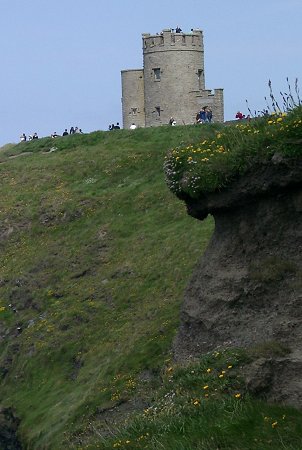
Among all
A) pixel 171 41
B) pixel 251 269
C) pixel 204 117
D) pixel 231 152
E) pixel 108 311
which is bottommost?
pixel 108 311

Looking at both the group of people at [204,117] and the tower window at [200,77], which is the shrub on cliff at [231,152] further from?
the tower window at [200,77]

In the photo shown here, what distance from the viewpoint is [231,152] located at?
70.5 feet

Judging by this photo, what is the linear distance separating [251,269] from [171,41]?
4949 centimetres

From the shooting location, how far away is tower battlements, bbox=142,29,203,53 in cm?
6956

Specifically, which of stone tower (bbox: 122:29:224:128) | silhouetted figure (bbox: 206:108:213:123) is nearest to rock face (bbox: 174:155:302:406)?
silhouetted figure (bbox: 206:108:213:123)

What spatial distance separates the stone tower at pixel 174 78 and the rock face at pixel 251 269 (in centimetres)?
4573

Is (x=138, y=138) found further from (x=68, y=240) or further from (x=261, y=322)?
(x=261, y=322)

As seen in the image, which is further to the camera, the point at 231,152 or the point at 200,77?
the point at 200,77

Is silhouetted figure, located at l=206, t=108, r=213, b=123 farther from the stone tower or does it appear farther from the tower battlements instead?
the tower battlements

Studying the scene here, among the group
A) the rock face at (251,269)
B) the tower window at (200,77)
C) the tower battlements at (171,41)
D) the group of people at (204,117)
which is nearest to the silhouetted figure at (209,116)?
the group of people at (204,117)

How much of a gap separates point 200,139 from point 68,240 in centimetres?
2265

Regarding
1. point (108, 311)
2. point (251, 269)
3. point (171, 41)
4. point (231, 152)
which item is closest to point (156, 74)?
point (171, 41)

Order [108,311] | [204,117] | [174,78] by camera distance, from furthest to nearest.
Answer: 1. [174,78]
2. [204,117]
3. [108,311]

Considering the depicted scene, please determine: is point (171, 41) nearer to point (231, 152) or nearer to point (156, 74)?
point (156, 74)
